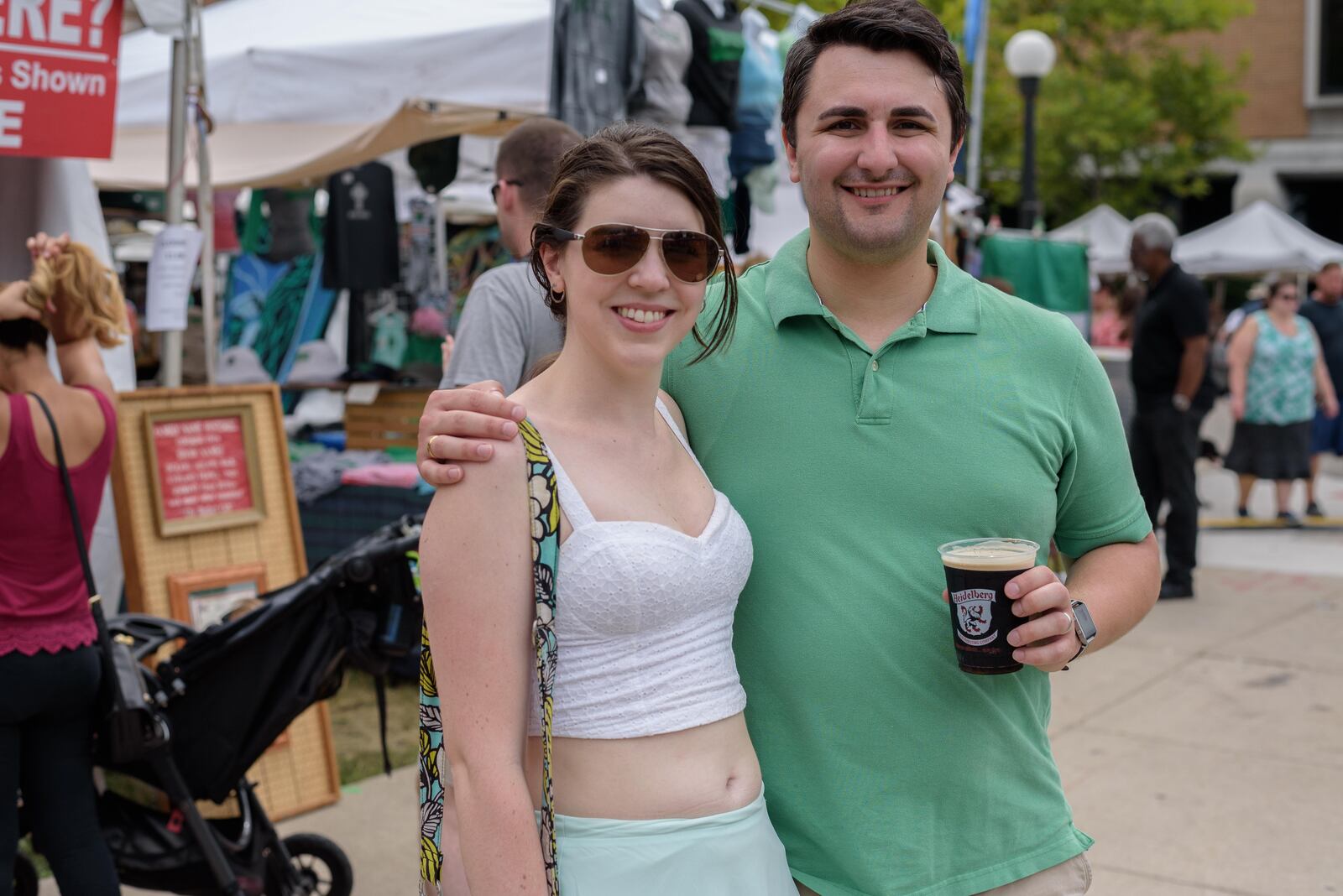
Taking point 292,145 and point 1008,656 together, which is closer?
point 1008,656

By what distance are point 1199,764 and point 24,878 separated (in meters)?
4.69

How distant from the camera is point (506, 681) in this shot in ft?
5.78

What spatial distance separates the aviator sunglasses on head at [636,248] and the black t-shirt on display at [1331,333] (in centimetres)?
1342

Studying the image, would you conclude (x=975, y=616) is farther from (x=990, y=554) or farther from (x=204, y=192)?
(x=204, y=192)

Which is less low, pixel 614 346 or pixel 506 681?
pixel 614 346

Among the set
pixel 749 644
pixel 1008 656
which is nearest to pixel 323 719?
pixel 749 644

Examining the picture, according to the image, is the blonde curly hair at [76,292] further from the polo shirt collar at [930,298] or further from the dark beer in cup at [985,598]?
the dark beer in cup at [985,598]

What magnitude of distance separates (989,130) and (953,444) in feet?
90.6

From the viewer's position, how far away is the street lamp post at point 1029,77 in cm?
1398

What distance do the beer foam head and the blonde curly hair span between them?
9.86 ft

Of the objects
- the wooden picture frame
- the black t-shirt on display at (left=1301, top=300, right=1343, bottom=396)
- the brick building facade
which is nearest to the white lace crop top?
the wooden picture frame

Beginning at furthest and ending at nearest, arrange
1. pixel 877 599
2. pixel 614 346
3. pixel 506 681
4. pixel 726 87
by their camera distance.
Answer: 1. pixel 726 87
2. pixel 877 599
3. pixel 614 346
4. pixel 506 681

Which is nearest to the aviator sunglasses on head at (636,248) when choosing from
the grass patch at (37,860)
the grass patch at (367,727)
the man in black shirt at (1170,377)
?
the grass patch at (37,860)

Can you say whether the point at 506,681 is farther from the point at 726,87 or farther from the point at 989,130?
the point at 989,130
